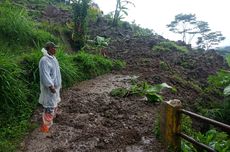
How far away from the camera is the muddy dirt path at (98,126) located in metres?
6.47

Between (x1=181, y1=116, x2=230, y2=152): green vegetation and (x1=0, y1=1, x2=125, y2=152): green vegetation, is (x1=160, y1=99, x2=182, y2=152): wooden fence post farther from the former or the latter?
(x1=0, y1=1, x2=125, y2=152): green vegetation

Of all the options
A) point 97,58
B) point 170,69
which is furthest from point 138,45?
point 97,58

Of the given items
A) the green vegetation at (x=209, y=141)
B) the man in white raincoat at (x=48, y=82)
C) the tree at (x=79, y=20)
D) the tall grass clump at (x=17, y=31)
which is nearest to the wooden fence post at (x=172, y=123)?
the green vegetation at (x=209, y=141)

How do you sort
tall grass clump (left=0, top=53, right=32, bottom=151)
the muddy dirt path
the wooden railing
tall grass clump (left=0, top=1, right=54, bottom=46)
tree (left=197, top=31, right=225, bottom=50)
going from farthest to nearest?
1. tree (left=197, top=31, right=225, bottom=50)
2. tall grass clump (left=0, top=1, right=54, bottom=46)
3. tall grass clump (left=0, top=53, right=32, bottom=151)
4. the muddy dirt path
5. the wooden railing

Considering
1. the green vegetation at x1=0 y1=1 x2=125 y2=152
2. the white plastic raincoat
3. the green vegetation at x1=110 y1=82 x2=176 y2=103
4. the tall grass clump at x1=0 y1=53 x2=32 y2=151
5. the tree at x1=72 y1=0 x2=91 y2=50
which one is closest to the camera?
the white plastic raincoat

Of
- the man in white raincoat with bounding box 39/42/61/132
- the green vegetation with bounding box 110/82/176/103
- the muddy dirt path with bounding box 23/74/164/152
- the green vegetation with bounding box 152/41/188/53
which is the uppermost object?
the green vegetation with bounding box 152/41/188/53

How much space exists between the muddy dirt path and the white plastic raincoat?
68 centimetres

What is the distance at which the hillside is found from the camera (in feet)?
22.1

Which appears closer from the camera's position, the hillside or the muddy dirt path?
the muddy dirt path

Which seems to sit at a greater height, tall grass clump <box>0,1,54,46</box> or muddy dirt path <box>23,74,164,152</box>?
tall grass clump <box>0,1,54,46</box>

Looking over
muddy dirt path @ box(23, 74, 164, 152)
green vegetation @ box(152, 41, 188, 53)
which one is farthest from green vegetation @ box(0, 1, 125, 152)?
green vegetation @ box(152, 41, 188, 53)

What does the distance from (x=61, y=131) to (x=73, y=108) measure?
151 cm

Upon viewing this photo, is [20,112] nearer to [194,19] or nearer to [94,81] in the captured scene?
[94,81]

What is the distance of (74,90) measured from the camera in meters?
10.1
